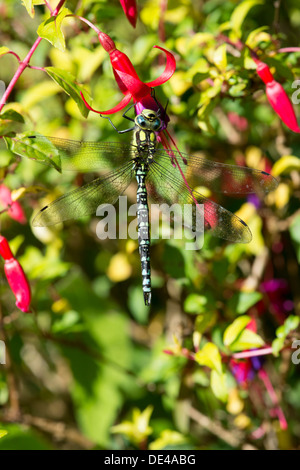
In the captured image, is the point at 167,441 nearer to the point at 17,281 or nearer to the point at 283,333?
the point at 283,333

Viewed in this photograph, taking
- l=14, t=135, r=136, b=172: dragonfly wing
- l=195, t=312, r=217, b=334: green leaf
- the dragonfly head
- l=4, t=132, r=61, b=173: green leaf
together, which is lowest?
l=195, t=312, r=217, b=334: green leaf

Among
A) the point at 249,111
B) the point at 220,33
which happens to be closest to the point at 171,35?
the point at 220,33

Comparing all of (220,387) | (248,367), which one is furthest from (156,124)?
Result: (248,367)

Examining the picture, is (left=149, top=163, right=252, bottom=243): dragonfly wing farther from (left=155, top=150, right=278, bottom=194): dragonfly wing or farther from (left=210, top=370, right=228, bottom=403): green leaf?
(left=210, top=370, right=228, bottom=403): green leaf

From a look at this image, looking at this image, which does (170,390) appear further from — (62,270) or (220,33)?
(220,33)

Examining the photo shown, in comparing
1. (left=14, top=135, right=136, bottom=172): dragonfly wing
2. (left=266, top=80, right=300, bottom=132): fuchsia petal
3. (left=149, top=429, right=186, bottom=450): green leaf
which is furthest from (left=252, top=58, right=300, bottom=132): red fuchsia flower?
(left=149, top=429, right=186, bottom=450): green leaf

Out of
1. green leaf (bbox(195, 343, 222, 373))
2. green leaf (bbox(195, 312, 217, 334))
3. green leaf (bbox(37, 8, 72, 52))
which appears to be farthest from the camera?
green leaf (bbox(195, 312, 217, 334))

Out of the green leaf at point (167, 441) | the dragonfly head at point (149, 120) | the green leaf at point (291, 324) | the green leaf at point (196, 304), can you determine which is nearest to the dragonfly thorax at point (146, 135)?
the dragonfly head at point (149, 120)

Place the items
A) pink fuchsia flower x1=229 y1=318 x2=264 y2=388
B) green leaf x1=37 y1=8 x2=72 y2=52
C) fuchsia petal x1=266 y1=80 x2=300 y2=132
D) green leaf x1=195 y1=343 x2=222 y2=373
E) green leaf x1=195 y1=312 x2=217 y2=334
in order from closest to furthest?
1. green leaf x1=37 y1=8 x2=72 y2=52
2. fuchsia petal x1=266 y1=80 x2=300 y2=132
3. green leaf x1=195 y1=343 x2=222 y2=373
4. green leaf x1=195 y1=312 x2=217 y2=334
5. pink fuchsia flower x1=229 y1=318 x2=264 y2=388
